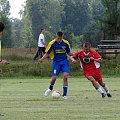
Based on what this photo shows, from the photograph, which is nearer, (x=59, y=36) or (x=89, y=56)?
(x=59, y=36)

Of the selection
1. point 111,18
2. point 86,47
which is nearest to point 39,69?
point 111,18

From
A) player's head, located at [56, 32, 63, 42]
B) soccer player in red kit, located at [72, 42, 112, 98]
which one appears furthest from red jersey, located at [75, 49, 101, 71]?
player's head, located at [56, 32, 63, 42]

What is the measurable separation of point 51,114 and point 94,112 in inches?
40.3

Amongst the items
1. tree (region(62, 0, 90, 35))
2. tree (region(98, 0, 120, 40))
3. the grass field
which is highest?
tree (region(62, 0, 90, 35))

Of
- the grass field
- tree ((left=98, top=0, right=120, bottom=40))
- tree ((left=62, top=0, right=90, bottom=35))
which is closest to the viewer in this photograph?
the grass field

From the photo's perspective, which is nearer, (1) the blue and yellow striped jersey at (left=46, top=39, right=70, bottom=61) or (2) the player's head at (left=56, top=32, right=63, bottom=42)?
(2) the player's head at (left=56, top=32, right=63, bottom=42)

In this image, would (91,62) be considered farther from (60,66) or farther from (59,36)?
(59,36)

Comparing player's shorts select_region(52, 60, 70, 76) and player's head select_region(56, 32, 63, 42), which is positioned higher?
player's head select_region(56, 32, 63, 42)

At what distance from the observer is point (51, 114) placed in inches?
515

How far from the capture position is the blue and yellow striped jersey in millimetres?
17969

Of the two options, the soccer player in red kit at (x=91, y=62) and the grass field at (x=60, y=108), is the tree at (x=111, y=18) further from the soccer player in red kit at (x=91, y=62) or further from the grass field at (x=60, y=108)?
the grass field at (x=60, y=108)

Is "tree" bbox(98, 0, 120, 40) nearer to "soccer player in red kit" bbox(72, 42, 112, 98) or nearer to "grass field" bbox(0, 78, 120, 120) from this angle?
"soccer player in red kit" bbox(72, 42, 112, 98)

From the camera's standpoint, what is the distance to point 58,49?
17969 millimetres

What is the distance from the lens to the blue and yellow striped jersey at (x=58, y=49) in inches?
707
